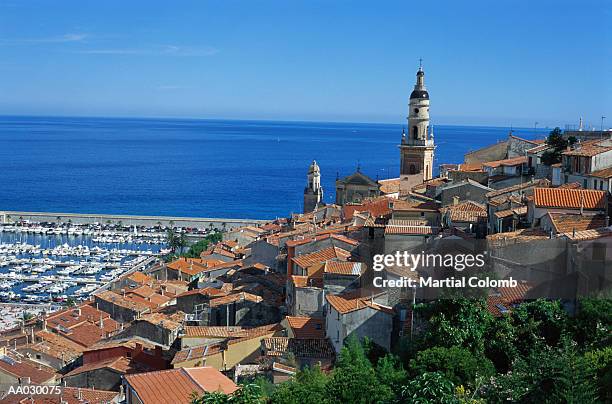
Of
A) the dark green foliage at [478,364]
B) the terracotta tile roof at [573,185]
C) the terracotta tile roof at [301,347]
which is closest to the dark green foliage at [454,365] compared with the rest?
the dark green foliage at [478,364]

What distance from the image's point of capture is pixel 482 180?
29.6 meters

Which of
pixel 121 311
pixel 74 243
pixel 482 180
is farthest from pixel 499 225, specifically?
pixel 74 243

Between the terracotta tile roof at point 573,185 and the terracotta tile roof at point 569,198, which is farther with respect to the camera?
the terracotta tile roof at point 573,185

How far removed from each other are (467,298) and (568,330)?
1846 mm

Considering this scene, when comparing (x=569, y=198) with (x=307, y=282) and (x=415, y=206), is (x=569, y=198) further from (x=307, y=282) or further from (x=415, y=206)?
(x=415, y=206)

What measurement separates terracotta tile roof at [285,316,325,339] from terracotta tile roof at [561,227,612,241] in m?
5.68

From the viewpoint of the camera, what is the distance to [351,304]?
16141 mm

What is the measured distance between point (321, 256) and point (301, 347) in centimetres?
491

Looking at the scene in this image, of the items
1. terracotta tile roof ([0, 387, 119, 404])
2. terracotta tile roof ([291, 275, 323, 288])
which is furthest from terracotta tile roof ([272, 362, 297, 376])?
terracotta tile roof ([291, 275, 323, 288])

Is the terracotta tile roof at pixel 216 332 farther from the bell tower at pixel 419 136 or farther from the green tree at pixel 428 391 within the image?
the bell tower at pixel 419 136

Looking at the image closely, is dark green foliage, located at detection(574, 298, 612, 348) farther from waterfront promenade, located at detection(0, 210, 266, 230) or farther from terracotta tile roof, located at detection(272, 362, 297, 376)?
waterfront promenade, located at detection(0, 210, 266, 230)

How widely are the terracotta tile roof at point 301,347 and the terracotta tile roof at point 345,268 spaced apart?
190 centimetres

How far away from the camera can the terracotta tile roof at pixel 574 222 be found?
55.3ft

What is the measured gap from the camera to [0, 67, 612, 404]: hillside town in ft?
48.1
